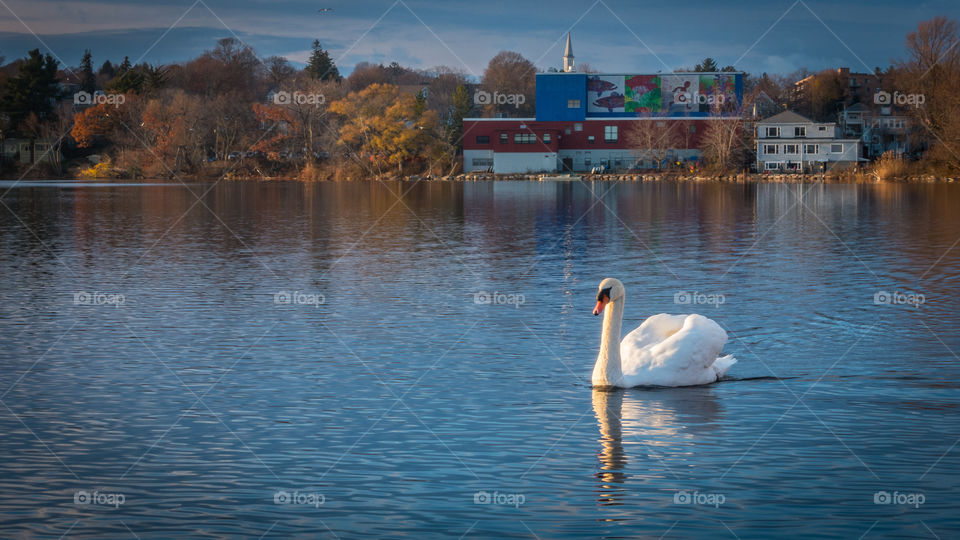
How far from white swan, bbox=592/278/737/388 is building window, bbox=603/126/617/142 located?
106174 millimetres

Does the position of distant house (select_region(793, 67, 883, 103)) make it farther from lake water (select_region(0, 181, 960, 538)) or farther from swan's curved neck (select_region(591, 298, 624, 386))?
swan's curved neck (select_region(591, 298, 624, 386))

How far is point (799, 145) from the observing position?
358 feet

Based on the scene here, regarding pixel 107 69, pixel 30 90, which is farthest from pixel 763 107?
pixel 107 69

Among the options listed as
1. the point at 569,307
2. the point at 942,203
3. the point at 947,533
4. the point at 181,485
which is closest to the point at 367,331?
the point at 569,307

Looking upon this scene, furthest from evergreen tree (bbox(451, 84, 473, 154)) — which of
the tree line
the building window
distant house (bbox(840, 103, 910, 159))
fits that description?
distant house (bbox(840, 103, 910, 159))

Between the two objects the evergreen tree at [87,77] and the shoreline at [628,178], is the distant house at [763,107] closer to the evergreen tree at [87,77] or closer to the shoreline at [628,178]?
the shoreline at [628,178]

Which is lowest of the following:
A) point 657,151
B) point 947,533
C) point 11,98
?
point 947,533

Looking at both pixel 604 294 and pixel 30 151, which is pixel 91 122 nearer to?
pixel 30 151

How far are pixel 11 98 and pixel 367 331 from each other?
4759 inches

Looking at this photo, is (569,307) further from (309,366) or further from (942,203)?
(942,203)

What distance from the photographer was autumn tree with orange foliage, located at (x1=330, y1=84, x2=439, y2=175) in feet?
385

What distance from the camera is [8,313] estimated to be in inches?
784

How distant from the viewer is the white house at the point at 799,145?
4272 inches

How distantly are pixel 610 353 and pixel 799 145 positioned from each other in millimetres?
102104
